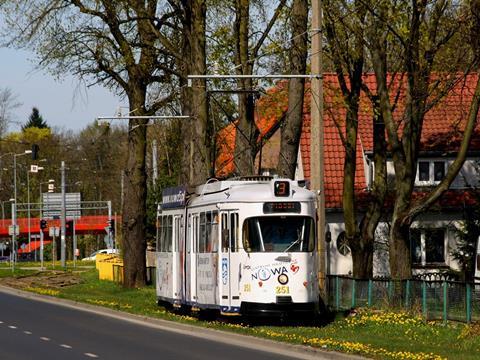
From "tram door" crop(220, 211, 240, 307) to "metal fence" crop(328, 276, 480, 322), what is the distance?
3.69 metres

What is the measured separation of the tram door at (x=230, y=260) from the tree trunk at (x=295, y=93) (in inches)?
241

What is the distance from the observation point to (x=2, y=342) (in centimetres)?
2514

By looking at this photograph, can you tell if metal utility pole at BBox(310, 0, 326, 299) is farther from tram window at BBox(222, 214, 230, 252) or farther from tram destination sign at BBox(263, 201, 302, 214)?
tram window at BBox(222, 214, 230, 252)

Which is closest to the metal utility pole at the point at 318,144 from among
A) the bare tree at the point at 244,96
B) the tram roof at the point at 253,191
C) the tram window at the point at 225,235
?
the tram roof at the point at 253,191

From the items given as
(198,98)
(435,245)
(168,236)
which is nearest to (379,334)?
(168,236)

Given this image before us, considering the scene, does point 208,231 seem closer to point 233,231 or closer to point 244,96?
point 233,231

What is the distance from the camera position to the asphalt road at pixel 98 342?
72.3ft

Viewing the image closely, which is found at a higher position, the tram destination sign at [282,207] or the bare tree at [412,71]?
the bare tree at [412,71]

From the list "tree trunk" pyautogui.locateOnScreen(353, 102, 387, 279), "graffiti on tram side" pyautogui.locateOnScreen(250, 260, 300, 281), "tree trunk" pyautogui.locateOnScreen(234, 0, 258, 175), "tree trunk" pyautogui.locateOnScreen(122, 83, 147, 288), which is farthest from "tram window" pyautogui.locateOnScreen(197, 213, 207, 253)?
"tree trunk" pyautogui.locateOnScreen(122, 83, 147, 288)

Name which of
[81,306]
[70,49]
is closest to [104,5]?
[70,49]

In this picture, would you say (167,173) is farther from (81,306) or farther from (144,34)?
(81,306)

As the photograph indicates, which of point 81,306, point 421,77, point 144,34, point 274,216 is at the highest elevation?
point 144,34

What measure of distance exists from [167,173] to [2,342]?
5646cm

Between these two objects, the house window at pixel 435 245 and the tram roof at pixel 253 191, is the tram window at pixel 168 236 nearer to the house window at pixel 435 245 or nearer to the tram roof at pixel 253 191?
the tram roof at pixel 253 191
